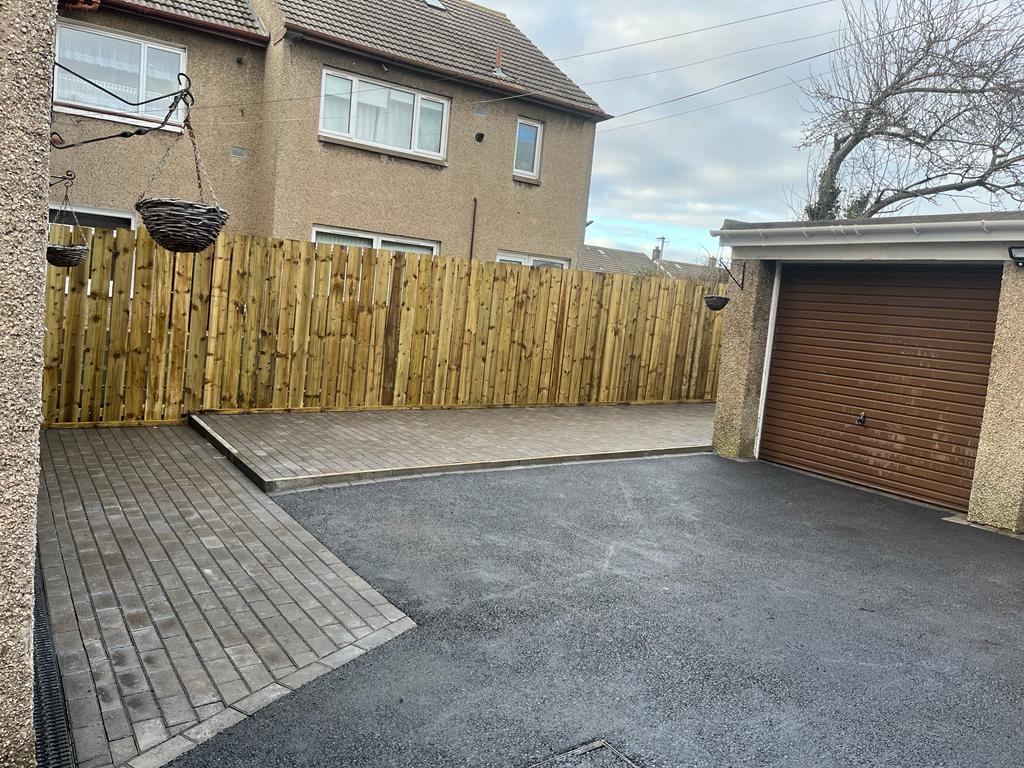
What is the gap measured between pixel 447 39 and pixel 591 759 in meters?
14.4

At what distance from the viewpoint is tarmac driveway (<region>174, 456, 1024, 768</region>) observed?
3156mm

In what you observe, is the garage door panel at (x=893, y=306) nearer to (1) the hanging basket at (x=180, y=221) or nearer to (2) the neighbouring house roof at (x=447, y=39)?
(1) the hanging basket at (x=180, y=221)

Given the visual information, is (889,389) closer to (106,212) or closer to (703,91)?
(703,91)

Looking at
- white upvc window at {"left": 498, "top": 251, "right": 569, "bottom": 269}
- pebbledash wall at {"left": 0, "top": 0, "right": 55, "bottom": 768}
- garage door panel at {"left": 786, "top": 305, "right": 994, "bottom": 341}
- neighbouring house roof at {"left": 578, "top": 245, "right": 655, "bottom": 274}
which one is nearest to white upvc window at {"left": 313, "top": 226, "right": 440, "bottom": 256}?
white upvc window at {"left": 498, "top": 251, "right": 569, "bottom": 269}

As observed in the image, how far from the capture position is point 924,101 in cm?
1730

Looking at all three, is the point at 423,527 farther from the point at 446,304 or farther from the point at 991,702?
the point at 446,304

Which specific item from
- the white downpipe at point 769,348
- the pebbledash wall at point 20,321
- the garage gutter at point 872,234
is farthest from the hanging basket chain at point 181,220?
the white downpipe at point 769,348

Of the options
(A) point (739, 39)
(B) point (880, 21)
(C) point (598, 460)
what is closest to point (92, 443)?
(C) point (598, 460)

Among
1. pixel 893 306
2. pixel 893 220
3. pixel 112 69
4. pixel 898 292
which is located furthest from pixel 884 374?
pixel 112 69

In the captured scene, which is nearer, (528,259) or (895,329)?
(895,329)

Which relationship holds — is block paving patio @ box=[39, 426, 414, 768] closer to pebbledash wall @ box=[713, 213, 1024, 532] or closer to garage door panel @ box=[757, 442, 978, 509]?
pebbledash wall @ box=[713, 213, 1024, 532]

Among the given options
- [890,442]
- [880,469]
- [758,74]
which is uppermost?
[758,74]

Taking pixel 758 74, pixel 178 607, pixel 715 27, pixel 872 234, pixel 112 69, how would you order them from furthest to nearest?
pixel 758 74, pixel 715 27, pixel 112 69, pixel 872 234, pixel 178 607

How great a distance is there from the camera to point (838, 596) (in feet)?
16.4
